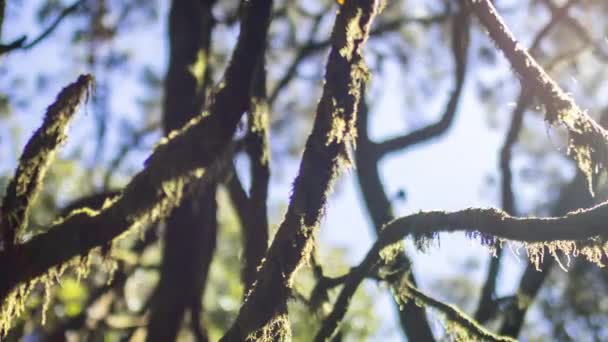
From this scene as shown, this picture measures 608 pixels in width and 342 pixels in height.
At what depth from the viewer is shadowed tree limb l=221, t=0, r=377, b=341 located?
3691mm

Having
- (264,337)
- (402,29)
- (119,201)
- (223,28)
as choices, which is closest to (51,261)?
(119,201)

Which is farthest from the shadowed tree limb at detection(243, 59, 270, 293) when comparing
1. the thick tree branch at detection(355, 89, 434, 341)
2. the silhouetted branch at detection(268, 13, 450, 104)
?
the silhouetted branch at detection(268, 13, 450, 104)

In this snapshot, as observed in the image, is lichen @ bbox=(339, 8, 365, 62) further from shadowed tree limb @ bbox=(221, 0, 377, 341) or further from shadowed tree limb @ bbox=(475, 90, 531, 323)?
shadowed tree limb @ bbox=(475, 90, 531, 323)

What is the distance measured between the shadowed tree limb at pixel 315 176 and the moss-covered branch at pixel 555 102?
2.64 ft

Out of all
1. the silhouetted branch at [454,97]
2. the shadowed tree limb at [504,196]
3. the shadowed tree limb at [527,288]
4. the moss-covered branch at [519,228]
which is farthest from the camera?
the silhouetted branch at [454,97]

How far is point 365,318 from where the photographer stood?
10.8m

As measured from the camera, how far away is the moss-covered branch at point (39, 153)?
13.8 feet

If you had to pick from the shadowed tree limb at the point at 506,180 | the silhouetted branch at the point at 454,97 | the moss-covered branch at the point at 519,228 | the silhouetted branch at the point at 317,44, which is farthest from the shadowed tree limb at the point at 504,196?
the moss-covered branch at the point at 519,228

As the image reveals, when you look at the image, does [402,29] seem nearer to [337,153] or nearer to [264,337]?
[337,153]

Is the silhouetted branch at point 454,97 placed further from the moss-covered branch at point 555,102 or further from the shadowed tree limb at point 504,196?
the moss-covered branch at point 555,102

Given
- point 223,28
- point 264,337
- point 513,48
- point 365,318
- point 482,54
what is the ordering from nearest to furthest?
1. point 264,337
2. point 513,48
3. point 223,28
4. point 482,54
5. point 365,318

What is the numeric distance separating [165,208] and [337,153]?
99cm

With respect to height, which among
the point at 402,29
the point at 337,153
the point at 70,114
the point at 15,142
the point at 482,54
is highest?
the point at 15,142

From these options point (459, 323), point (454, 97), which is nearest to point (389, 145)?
point (454, 97)
